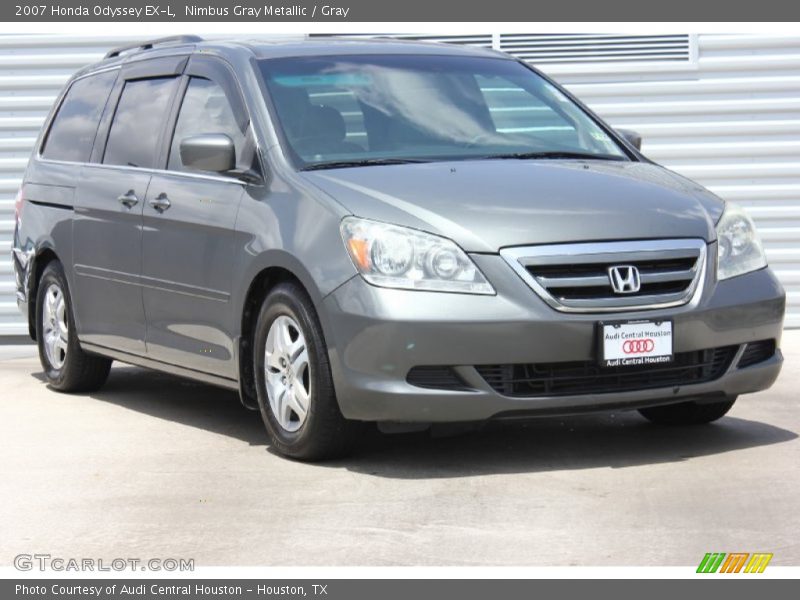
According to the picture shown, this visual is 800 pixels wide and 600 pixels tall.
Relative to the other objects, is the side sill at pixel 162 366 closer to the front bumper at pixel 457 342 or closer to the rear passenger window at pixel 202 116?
the rear passenger window at pixel 202 116

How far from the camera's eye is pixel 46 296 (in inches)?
368

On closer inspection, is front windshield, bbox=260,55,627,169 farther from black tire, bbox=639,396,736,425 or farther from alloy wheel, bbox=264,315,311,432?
black tire, bbox=639,396,736,425

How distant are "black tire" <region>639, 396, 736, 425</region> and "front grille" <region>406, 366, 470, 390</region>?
1457 mm

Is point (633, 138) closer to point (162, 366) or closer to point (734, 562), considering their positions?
point (162, 366)

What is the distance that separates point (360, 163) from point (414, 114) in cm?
54

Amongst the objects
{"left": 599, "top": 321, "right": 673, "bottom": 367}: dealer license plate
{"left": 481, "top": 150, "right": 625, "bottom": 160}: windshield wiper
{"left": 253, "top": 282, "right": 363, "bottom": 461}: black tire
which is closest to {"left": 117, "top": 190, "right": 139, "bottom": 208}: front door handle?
{"left": 253, "top": 282, "right": 363, "bottom": 461}: black tire

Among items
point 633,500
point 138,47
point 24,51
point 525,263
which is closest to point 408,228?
point 525,263

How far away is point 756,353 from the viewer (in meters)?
6.89

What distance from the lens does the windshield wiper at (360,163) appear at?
6871 millimetres

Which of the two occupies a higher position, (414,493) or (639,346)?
(639,346)

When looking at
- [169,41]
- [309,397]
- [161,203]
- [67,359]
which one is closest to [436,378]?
[309,397]

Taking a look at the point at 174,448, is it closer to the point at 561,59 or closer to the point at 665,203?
the point at 665,203

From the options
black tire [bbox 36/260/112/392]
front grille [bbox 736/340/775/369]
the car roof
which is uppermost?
the car roof

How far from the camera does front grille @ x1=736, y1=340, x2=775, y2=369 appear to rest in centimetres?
682
